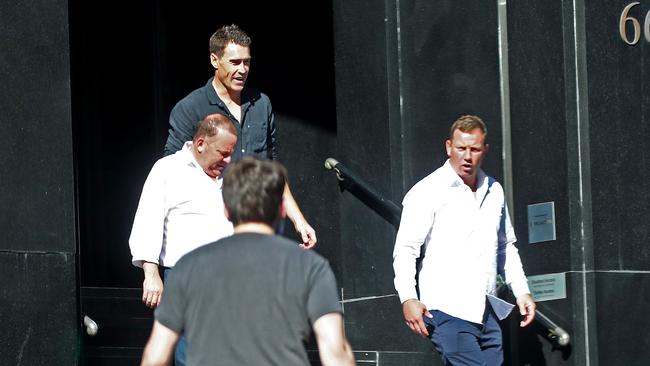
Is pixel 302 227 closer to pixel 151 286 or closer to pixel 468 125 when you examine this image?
pixel 151 286

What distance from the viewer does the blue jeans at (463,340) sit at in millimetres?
7945

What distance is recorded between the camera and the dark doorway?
10680 mm

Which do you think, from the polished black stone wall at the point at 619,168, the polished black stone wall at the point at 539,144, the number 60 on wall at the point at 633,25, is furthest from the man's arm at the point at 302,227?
the number 60 on wall at the point at 633,25

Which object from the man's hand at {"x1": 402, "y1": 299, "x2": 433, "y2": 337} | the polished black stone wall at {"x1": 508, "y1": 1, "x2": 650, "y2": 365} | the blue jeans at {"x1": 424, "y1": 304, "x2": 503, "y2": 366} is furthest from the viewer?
the polished black stone wall at {"x1": 508, "y1": 1, "x2": 650, "y2": 365}

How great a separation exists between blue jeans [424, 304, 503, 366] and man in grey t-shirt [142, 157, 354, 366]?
2.87 meters

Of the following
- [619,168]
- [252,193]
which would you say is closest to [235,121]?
[619,168]

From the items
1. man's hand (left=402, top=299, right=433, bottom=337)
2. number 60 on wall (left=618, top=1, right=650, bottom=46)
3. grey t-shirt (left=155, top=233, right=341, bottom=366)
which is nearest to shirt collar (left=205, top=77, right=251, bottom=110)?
man's hand (left=402, top=299, right=433, bottom=337)

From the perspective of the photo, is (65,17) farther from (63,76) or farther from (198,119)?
(198,119)

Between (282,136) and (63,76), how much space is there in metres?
2.86

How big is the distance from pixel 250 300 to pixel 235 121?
3.28 m

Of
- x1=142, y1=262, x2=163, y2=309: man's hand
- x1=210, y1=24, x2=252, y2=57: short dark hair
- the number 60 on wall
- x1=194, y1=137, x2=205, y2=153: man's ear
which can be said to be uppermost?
the number 60 on wall

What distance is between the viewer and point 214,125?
24.3 feet

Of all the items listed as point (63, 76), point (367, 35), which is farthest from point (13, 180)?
point (367, 35)

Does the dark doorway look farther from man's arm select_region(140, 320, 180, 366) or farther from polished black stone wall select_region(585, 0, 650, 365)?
man's arm select_region(140, 320, 180, 366)
